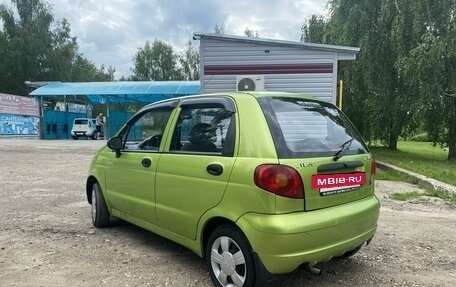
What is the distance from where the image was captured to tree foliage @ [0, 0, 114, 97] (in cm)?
4369

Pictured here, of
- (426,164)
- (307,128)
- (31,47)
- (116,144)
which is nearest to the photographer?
(307,128)

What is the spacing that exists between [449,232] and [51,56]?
4728 centimetres

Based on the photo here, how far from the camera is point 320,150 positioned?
3328 millimetres

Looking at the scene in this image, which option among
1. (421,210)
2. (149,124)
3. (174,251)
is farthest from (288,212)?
(421,210)

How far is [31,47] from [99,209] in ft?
147

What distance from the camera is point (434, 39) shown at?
14.1 meters

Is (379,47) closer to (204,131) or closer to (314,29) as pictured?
(314,29)

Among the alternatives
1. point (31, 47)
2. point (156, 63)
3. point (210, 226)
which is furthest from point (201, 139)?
point (156, 63)

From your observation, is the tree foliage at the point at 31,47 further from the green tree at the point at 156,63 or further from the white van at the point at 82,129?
the white van at the point at 82,129

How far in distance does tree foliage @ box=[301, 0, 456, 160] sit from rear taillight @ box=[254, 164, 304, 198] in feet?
42.2

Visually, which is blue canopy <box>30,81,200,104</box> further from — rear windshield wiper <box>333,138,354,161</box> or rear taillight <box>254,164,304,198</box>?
rear taillight <box>254,164,304,198</box>

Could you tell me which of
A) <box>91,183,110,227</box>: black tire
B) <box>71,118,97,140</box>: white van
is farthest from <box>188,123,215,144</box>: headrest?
<box>71,118,97,140</box>: white van

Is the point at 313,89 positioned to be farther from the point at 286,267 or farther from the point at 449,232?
the point at 286,267

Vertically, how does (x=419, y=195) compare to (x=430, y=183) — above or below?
below
